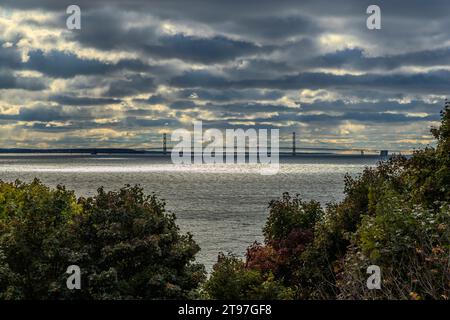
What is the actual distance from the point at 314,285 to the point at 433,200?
10.4 m

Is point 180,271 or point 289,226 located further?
point 289,226

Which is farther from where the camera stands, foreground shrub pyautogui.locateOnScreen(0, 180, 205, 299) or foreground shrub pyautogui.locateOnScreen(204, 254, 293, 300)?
foreground shrub pyautogui.locateOnScreen(204, 254, 293, 300)

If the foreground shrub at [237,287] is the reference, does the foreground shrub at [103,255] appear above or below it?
above

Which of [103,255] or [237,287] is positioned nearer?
[103,255]

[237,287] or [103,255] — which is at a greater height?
[103,255]

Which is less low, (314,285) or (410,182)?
(410,182)

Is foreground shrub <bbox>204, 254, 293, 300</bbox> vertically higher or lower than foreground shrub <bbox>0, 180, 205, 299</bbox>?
lower

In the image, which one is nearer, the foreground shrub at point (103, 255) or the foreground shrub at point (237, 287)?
the foreground shrub at point (103, 255)

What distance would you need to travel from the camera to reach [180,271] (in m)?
29.8
